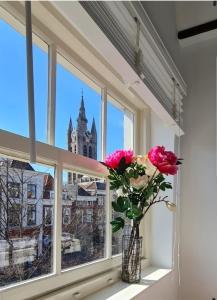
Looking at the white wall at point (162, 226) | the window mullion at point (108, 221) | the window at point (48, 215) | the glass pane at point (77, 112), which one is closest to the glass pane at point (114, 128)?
the glass pane at point (77, 112)

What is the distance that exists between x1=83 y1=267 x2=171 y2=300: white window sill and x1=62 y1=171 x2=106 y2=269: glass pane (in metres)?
0.15

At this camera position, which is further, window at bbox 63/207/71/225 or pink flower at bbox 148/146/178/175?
pink flower at bbox 148/146/178/175

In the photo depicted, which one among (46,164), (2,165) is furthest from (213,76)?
(2,165)

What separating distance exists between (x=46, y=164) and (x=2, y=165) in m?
0.22

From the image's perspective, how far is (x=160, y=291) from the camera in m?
1.67

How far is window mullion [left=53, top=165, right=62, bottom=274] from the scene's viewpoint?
46.3 inches

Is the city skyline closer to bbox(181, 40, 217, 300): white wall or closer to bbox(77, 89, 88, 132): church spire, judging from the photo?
bbox(77, 89, 88, 132): church spire

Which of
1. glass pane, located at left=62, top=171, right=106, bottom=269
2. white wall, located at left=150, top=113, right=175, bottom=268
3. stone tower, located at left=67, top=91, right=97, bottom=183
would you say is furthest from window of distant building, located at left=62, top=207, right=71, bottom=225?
white wall, located at left=150, top=113, right=175, bottom=268

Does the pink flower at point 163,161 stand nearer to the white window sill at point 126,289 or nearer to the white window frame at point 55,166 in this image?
the white window frame at point 55,166

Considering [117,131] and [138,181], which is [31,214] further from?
[117,131]

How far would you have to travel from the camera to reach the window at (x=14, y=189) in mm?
991

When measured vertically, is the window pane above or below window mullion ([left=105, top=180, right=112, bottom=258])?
above

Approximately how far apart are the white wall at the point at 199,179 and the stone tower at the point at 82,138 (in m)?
0.93

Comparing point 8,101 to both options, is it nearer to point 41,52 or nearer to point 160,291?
point 41,52
